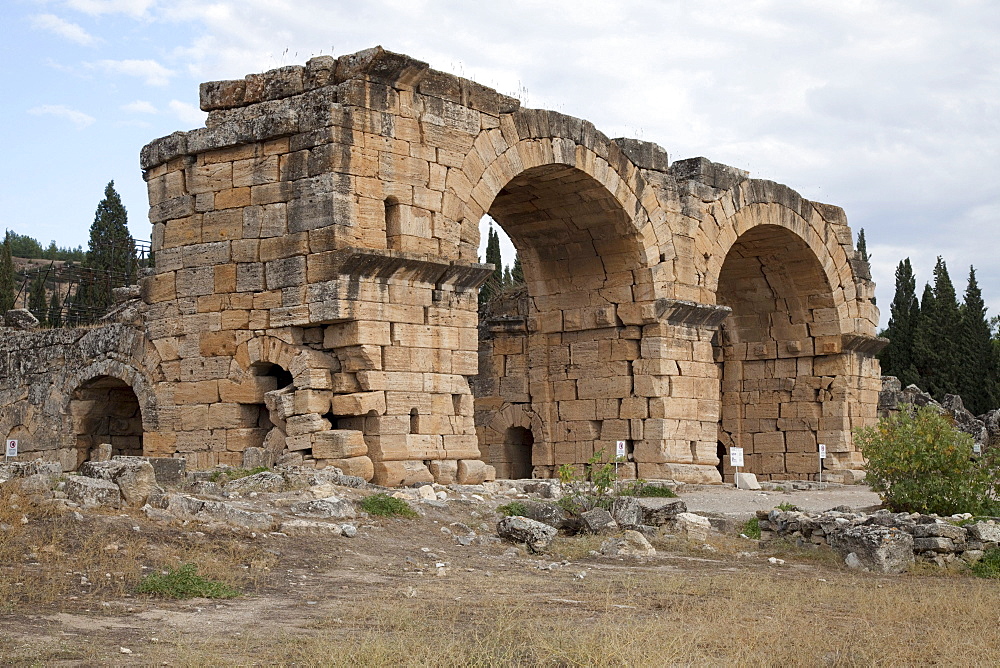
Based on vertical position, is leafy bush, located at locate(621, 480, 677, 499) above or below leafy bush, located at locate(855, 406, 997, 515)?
below

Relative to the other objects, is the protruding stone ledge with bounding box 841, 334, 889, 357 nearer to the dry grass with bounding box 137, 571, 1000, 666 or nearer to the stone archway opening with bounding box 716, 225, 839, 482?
the stone archway opening with bounding box 716, 225, 839, 482

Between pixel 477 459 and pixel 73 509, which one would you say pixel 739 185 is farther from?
pixel 73 509

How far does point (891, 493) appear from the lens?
37.8ft

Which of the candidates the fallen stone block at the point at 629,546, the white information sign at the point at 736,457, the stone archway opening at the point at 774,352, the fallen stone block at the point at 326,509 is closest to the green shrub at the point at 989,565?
the fallen stone block at the point at 629,546

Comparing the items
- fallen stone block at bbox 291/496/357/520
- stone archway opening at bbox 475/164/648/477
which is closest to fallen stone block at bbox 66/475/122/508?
fallen stone block at bbox 291/496/357/520

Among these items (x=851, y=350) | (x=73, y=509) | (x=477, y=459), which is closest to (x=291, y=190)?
(x=477, y=459)

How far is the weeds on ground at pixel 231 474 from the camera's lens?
480 inches

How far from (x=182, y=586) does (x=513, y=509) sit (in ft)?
15.9

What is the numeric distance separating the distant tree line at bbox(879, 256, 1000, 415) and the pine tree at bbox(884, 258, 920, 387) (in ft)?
0.10

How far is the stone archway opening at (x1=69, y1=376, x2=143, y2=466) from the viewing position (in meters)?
16.0

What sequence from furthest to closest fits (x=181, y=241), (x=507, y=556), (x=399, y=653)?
(x=181, y=241) → (x=507, y=556) → (x=399, y=653)

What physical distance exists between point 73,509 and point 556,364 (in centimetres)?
1111

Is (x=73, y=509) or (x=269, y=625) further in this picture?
(x=73, y=509)

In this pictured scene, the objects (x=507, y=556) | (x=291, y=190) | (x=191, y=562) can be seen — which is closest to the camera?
(x=191, y=562)
